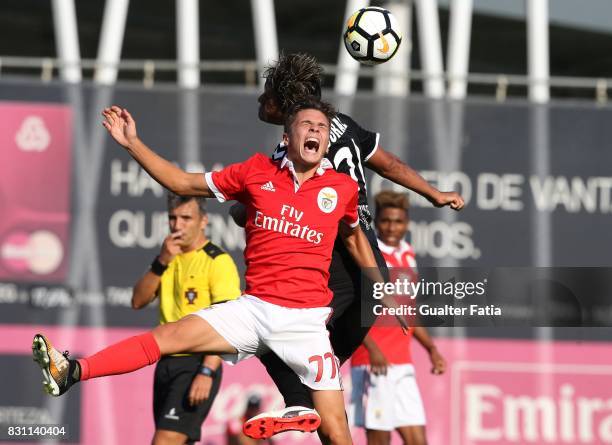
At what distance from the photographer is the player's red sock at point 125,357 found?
5.73m

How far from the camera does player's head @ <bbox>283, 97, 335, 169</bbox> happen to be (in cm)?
584

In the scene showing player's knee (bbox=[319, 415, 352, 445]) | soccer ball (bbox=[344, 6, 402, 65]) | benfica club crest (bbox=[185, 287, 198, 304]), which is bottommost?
player's knee (bbox=[319, 415, 352, 445])

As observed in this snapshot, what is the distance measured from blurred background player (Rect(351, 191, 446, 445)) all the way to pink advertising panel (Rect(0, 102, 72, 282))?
Result: 2730mm

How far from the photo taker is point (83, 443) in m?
9.66

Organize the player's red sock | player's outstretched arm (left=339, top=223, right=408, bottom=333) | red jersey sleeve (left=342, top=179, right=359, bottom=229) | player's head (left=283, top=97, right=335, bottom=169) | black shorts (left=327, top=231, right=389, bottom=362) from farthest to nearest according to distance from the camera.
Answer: black shorts (left=327, top=231, right=389, bottom=362) < player's outstretched arm (left=339, top=223, right=408, bottom=333) < red jersey sleeve (left=342, top=179, right=359, bottom=229) < player's head (left=283, top=97, right=335, bottom=169) < the player's red sock

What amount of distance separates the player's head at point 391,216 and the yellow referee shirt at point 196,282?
1.32 meters

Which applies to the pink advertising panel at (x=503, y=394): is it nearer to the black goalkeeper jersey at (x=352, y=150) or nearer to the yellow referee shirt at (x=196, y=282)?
the yellow referee shirt at (x=196, y=282)

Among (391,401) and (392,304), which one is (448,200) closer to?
(392,304)

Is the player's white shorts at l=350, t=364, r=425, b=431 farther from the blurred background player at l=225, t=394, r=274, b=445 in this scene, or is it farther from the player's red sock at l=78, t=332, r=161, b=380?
the player's red sock at l=78, t=332, r=161, b=380

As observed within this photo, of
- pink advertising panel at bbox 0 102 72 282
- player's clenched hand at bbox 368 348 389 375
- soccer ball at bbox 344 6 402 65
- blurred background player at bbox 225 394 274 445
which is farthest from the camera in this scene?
blurred background player at bbox 225 394 274 445

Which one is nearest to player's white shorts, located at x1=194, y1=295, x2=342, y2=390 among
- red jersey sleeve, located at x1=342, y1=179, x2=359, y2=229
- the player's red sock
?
the player's red sock

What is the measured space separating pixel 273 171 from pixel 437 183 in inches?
165

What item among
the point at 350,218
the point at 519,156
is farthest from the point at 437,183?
the point at 350,218

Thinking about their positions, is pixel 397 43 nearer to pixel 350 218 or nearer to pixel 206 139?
pixel 350 218
